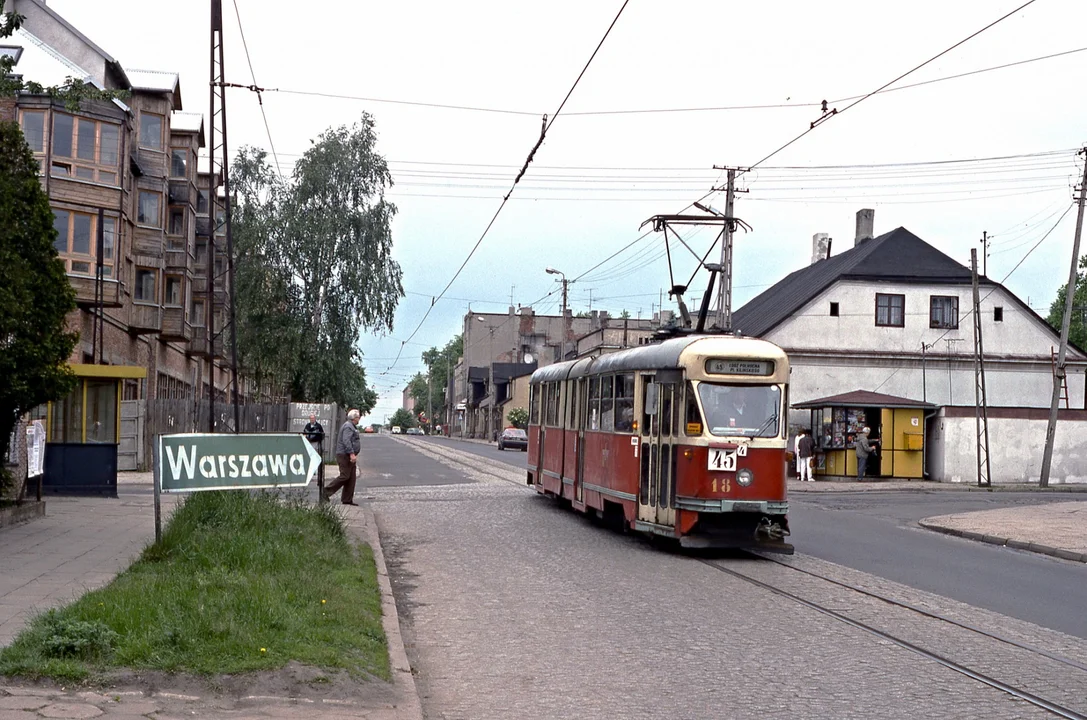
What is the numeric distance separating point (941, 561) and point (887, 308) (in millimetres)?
32587

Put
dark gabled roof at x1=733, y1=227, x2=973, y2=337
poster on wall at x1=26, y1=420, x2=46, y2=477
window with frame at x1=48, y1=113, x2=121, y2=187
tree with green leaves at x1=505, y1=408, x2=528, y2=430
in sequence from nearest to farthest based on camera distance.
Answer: poster on wall at x1=26, y1=420, x2=46, y2=477
window with frame at x1=48, y1=113, x2=121, y2=187
dark gabled roof at x1=733, y1=227, x2=973, y2=337
tree with green leaves at x1=505, y1=408, x2=528, y2=430

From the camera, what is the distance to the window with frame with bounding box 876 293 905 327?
4747 cm

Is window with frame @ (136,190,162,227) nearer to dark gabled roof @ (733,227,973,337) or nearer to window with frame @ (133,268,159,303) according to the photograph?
window with frame @ (133,268,159,303)

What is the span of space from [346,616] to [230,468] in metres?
3.91

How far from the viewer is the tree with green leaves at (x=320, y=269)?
159ft

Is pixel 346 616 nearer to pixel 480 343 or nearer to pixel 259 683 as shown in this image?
pixel 259 683

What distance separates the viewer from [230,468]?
12070 mm

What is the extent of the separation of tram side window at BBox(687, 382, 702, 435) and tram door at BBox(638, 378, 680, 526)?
0.90 ft

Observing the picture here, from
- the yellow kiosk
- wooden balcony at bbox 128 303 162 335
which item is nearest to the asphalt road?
the yellow kiosk

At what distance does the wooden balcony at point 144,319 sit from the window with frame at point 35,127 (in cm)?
797

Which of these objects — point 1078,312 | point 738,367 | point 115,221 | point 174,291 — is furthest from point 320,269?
point 1078,312

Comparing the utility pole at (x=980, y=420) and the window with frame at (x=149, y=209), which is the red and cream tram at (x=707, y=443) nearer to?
the utility pole at (x=980, y=420)

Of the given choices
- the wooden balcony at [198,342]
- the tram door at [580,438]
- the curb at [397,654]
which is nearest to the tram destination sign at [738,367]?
the tram door at [580,438]

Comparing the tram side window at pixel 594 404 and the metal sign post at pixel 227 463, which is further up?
the tram side window at pixel 594 404
